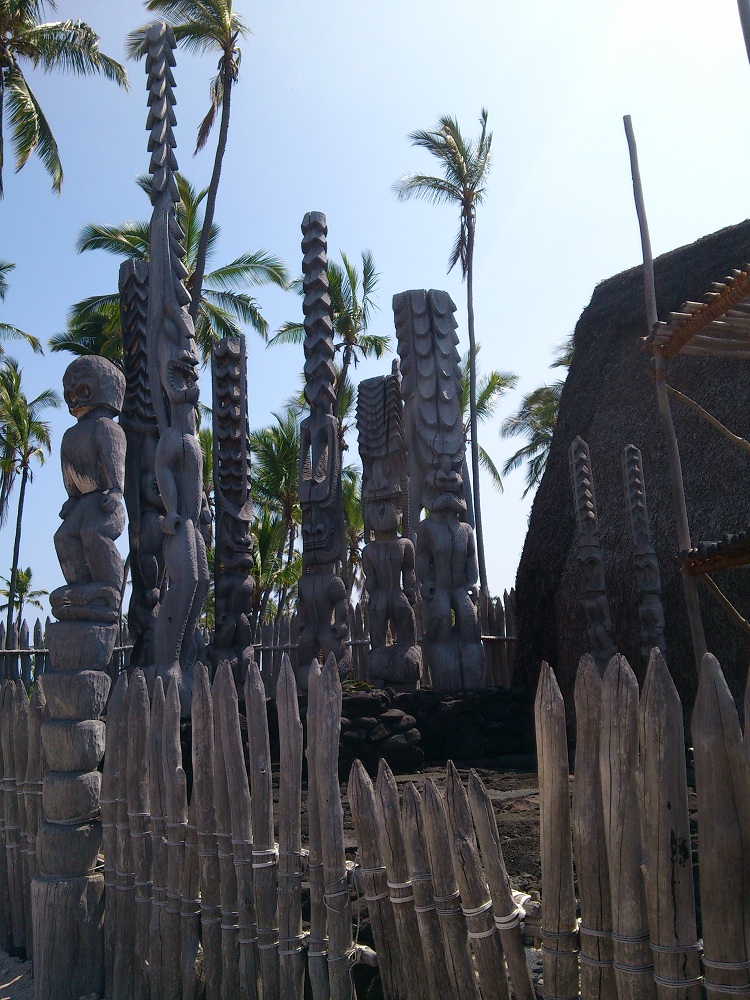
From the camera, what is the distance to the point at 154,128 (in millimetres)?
9312

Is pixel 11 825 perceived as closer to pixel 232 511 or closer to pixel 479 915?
pixel 479 915

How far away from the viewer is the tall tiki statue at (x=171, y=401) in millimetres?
7676

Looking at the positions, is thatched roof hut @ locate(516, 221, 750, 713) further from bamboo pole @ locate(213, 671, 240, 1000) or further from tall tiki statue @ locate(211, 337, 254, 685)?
bamboo pole @ locate(213, 671, 240, 1000)

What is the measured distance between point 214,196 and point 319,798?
57.5ft

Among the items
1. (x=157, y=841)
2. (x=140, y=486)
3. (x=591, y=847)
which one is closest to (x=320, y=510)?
(x=140, y=486)

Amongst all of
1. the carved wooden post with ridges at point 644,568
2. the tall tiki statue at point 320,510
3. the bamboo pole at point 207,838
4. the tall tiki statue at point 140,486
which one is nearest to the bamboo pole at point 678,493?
the carved wooden post with ridges at point 644,568

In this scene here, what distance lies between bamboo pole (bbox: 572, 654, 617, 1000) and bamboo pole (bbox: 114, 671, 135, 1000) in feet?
7.69

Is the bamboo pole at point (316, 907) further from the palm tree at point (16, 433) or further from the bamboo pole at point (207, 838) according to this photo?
the palm tree at point (16, 433)

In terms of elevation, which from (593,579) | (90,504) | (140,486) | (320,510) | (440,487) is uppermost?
(140,486)

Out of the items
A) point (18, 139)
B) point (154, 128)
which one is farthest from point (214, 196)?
point (154, 128)

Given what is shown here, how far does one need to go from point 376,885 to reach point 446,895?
1.04 ft

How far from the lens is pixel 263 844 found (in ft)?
10.3

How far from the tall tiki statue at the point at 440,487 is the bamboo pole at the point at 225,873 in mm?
5258

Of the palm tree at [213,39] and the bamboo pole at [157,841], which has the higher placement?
the palm tree at [213,39]
